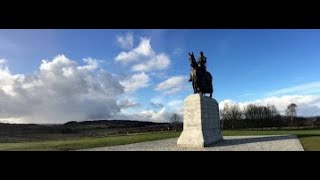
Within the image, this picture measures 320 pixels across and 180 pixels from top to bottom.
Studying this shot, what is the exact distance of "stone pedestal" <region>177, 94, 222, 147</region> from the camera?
17516 mm

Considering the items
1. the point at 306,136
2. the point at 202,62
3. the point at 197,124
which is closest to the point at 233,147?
the point at 197,124

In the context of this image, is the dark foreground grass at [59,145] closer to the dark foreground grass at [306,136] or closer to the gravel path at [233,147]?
the gravel path at [233,147]

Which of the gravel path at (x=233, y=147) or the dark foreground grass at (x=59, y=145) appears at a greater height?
the gravel path at (x=233, y=147)

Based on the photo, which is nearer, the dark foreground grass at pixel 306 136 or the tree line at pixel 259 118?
the dark foreground grass at pixel 306 136

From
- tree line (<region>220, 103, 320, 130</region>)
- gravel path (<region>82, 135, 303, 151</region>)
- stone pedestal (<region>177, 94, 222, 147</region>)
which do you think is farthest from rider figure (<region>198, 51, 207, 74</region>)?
tree line (<region>220, 103, 320, 130</region>)

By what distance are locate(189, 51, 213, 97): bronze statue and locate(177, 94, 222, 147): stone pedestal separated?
27.8 inches

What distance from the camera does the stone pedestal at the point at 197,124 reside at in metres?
17.5

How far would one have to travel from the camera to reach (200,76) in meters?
19.5

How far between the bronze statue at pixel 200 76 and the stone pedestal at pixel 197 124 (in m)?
0.71

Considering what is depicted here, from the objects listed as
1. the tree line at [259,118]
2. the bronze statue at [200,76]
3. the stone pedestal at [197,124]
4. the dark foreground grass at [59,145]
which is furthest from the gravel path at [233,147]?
the tree line at [259,118]

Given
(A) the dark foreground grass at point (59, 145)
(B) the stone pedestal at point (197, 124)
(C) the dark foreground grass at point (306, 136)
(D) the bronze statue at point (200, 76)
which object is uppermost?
(D) the bronze statue at point (200, 76)

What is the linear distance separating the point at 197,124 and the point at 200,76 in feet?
10.5
